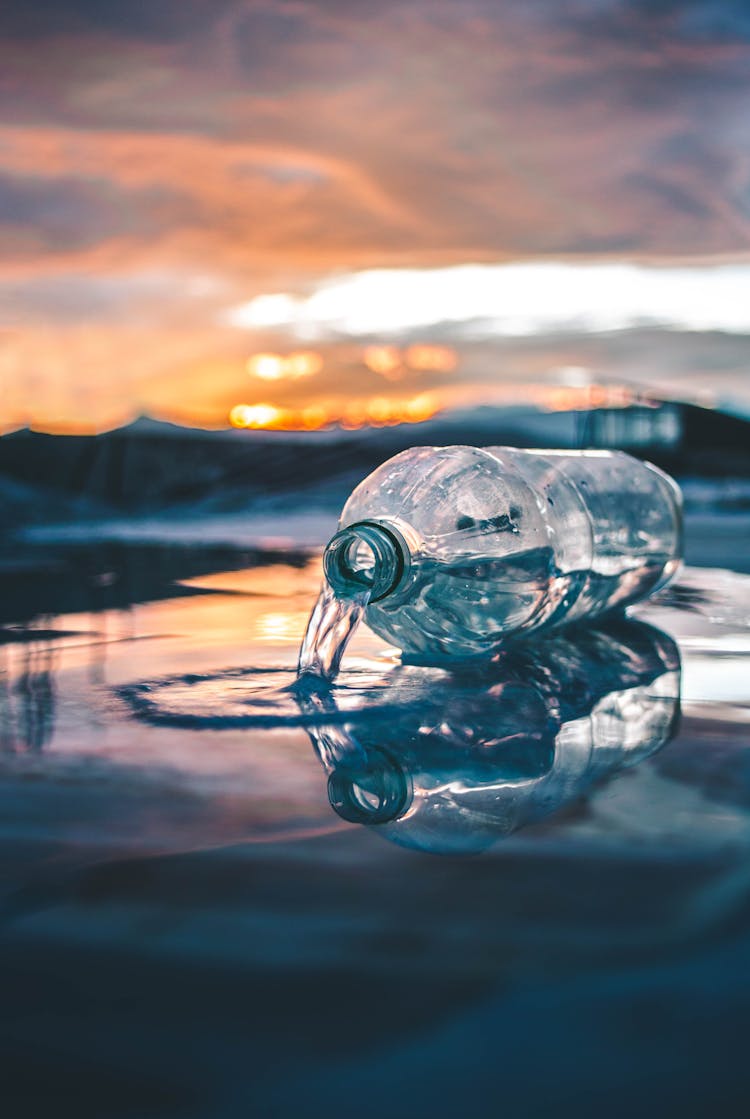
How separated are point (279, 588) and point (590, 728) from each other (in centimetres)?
193

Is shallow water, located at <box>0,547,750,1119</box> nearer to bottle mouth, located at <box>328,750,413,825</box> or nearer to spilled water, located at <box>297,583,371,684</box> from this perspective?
bottle mouth, located at <box>328,750,413,825</box>

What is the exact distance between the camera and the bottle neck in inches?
56.6

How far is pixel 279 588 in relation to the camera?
3146mm

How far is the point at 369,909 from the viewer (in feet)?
2.43

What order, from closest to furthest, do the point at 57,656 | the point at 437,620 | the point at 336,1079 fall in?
1. the point at 336,1079
2. the point at 437,620
3. the point at 57,656

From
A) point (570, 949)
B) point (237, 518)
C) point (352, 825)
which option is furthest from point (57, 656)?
point (237, 518)

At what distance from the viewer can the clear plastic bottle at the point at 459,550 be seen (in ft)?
4.85

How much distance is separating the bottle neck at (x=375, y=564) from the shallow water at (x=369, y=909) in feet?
0.49

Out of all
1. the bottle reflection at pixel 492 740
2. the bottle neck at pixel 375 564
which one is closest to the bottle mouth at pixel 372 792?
the bottle reflection at pixel 492 740

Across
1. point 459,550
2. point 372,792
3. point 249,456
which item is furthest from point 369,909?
point 249,456

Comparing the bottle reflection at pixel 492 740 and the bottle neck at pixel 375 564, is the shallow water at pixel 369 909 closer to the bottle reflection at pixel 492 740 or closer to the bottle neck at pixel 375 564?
the bottle reflection at pixel 492 740

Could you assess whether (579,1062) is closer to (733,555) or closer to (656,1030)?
(656,1030)

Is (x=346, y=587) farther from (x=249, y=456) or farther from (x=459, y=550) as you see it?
(x=249, y=456)

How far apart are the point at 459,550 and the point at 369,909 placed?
883 millimetres
